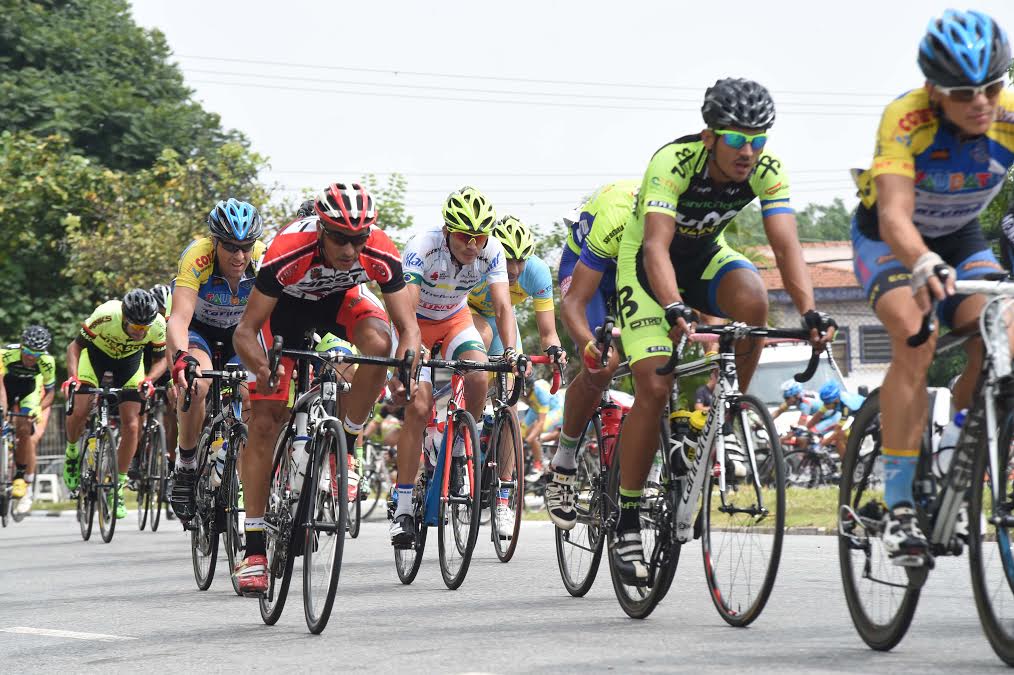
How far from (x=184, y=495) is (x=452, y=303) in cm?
211

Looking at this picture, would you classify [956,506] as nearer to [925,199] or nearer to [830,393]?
[925,199]

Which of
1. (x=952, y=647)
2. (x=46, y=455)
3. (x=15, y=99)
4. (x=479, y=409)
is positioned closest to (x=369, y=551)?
(x=479, y=409)

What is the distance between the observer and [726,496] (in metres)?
6.37

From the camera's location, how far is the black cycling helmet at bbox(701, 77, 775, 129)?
656 cm

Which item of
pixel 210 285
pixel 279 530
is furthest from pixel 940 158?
pixel 210 285

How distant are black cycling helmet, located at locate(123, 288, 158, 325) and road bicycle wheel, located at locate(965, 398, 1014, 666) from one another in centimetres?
932

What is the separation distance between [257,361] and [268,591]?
111 centimetres

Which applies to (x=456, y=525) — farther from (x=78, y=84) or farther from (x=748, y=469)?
(x=78, y=84)

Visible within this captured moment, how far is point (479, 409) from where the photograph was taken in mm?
9805

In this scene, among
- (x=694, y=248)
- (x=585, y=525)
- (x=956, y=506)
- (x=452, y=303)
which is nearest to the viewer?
(x=956, y=506)

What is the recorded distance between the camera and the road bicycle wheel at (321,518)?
22.5 feet

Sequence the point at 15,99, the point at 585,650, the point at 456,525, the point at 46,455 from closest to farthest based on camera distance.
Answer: the point at 585,650, the point at 456,525, the point at 46,455, the point at 15,99

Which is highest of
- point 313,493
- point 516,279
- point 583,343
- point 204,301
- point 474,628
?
point 516,279

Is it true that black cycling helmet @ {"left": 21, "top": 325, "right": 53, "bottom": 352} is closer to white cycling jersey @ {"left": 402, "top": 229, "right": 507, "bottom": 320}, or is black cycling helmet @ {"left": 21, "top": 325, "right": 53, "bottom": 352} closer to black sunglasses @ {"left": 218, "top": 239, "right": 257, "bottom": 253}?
black sunglasses @ {"left": 218, "top": 239, "right": 257, "bottom": 253}
